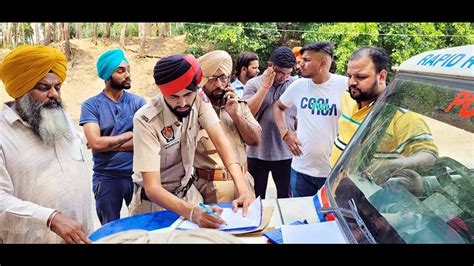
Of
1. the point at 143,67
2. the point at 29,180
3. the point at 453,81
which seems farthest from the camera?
the point at 143,67

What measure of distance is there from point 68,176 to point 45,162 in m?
0.14

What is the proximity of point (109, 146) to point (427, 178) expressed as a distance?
2.38m

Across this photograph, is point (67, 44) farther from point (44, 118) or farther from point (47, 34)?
point (44, 118)

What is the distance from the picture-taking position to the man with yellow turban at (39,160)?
202 cm

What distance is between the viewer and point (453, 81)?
1.56 m

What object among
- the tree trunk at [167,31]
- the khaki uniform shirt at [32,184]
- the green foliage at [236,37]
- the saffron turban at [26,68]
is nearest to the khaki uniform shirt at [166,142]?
the khaki uniform shirt at [32,184]

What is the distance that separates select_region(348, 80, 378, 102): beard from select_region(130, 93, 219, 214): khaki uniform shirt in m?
0.96

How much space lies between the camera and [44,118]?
2258 millimetres

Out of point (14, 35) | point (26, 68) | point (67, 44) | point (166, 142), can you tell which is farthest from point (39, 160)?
point (14, 35)

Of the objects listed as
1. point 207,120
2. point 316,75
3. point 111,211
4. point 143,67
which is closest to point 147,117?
point 207,120

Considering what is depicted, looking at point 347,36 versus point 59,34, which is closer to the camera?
point 347,36

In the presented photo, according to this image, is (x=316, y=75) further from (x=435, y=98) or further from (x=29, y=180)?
(x=29, y=180)

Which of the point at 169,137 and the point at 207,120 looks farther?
the point at 207,120

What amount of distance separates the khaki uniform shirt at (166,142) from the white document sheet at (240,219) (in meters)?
0.38
